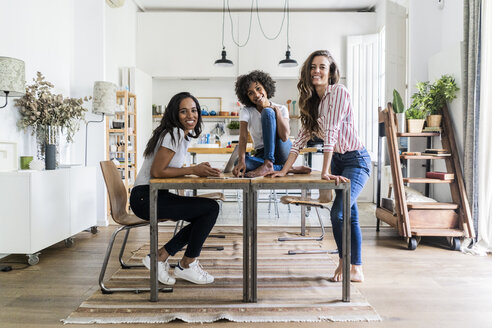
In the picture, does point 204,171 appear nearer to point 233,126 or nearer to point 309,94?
point 309,94

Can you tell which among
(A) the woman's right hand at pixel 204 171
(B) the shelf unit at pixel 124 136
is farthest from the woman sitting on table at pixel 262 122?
(B) the shelf unit at pixel 124 136

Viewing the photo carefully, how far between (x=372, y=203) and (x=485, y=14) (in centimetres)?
377

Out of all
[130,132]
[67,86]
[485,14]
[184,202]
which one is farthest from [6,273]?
[485,14]

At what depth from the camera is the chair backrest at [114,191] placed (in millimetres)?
2416

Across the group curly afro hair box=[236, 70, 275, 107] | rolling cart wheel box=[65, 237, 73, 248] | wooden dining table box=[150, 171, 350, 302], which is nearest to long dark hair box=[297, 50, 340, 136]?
curly afro hair box=[236, 70, 275, 107]

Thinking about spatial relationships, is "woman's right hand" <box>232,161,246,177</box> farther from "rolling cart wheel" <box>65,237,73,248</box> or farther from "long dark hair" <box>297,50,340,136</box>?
"rolling cart wheel" <box>65,237,73,248</box>

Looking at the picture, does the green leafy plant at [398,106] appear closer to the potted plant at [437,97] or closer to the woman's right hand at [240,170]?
the potted plant at [437,97]

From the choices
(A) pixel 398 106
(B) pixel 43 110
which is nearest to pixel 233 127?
(A) pixel 398 106

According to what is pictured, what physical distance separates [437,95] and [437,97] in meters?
0.02

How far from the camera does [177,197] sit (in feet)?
7.98

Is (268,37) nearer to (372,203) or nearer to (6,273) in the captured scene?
(372,203)

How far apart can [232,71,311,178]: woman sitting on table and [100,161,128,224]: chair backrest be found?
826mm

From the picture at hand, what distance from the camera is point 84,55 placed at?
431 cm

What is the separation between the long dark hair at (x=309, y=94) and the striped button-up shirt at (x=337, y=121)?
3.5 inches
